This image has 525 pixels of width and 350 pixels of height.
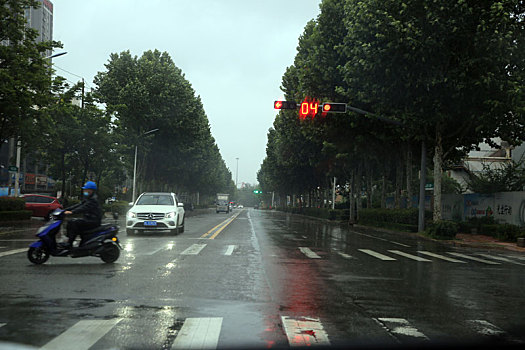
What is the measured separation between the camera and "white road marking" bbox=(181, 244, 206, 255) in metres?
14.3

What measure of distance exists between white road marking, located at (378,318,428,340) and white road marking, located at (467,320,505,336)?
0.76 meters

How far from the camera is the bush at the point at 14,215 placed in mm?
27553

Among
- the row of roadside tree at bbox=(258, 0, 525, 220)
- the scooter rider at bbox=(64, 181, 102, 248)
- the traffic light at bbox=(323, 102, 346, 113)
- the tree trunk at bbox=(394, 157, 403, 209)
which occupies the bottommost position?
the scooter rider at bbox=(64, 181, 102, 248)

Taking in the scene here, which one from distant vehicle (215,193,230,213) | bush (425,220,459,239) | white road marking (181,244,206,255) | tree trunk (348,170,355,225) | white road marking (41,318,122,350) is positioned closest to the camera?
white road marking (41,318,122,350)

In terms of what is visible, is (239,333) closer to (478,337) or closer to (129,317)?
(129,317)

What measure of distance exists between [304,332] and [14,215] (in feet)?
87.9

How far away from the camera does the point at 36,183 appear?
278 feet

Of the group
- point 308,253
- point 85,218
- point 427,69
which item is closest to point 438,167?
point 427,69

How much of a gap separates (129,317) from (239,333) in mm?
1543

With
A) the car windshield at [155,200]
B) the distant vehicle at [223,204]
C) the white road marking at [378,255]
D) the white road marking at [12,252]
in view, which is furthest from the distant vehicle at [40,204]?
the distant vehicle at [223,204]

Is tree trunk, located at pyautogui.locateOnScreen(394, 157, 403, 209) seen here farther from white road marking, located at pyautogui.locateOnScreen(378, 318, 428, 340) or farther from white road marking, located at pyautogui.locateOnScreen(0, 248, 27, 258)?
white road marking, located at pyautogui.locateOnScreen(378, 318, 428, 340)

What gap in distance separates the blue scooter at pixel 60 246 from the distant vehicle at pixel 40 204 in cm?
2335

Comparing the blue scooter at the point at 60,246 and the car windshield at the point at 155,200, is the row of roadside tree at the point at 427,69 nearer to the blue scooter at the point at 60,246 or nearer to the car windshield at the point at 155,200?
the car windshield at the point at 155,200

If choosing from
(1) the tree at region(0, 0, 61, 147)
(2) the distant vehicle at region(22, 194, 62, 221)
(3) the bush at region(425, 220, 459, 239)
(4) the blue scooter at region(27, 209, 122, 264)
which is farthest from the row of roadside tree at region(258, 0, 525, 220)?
(2) the distant vehicle at region(22, 194, 62, 221)
